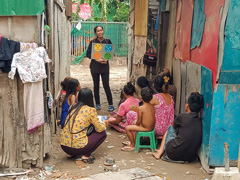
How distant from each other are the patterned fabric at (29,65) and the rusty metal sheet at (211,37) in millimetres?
2105

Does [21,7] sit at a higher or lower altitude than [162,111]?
higher

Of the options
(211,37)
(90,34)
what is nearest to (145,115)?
(211,37)

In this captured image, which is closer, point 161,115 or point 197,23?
point 197,23

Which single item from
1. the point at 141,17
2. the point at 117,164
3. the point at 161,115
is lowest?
the point at 117,164

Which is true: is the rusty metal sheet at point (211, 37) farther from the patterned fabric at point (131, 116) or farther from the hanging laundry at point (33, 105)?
the hanging laundry at point (33, 105)

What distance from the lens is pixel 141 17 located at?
8.10m

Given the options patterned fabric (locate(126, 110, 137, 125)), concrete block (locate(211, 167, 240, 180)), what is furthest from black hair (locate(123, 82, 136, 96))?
concrete block (locate(211, 167, 240, 180))

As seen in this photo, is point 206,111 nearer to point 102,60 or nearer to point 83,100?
point 83,100

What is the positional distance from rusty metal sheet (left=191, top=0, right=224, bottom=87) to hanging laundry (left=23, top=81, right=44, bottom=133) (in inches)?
84.9

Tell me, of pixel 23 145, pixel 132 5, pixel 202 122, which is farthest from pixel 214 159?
pixel 132 5

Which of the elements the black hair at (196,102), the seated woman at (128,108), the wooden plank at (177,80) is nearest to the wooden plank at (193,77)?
the black hair at (196,102)

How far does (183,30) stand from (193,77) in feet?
4.11

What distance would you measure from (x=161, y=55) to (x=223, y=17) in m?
4.21

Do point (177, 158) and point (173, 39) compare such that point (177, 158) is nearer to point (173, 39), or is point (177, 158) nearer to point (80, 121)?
point (80, 121)
